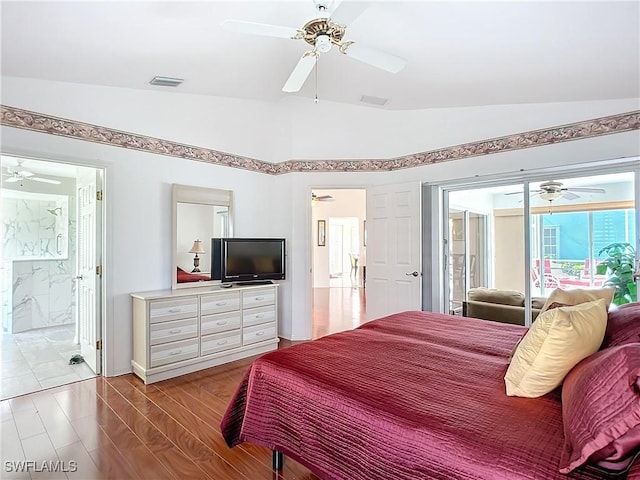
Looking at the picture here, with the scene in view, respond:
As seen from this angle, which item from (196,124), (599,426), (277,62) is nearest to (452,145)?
(277,62)

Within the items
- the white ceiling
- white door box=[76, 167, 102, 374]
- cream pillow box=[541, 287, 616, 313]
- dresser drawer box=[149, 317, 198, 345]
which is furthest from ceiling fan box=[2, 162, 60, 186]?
cream pillow box=[541, 287, 616, 313]

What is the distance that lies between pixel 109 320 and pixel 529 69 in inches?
174

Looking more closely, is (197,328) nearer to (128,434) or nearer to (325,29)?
(128,434)

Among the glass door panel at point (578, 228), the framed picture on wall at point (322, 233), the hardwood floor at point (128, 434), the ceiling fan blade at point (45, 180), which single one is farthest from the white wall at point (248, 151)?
the framed picture on wall at point (322, 233)

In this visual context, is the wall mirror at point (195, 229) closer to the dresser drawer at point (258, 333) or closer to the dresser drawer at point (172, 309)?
the dresser drawer at point (172, 309)

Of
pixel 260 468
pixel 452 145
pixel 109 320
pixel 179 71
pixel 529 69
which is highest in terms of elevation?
pixel 179 71

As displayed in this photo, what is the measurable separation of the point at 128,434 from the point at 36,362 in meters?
2.27

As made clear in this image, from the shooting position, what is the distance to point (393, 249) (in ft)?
15.3

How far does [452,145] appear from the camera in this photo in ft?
14.0

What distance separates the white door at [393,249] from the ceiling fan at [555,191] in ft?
4.24

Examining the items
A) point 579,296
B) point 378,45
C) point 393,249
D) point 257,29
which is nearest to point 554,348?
point 579,296

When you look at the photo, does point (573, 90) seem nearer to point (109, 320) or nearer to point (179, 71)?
point (179, 71)

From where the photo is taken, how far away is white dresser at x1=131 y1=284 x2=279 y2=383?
344 cm

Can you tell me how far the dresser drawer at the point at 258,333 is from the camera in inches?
164
